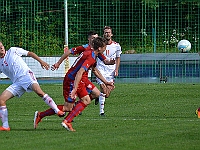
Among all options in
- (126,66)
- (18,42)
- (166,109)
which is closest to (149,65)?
(126,66)

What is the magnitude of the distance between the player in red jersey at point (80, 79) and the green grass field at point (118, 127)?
1.08 ft

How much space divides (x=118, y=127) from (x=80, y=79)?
4.01ft

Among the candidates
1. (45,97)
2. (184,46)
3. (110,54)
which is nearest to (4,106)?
(45,97)

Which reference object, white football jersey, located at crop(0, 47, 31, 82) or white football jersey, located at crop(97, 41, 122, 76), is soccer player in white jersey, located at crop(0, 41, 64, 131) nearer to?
white football jersey, located at crop(0, 47, 31, 82)

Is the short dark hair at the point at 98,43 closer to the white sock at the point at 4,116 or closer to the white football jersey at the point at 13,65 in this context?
the white football jersey at the point at 13,65

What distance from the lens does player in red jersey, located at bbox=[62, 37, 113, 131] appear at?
12.6m

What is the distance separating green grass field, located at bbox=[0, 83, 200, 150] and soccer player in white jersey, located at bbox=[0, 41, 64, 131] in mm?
434

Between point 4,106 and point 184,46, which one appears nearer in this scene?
point 4,106

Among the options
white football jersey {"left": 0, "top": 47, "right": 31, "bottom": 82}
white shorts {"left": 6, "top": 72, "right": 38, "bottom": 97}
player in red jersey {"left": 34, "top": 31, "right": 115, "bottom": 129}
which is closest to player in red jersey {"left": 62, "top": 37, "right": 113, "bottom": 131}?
player in red jersey {"left": 34, "top": 31, "right": 115, "bottom": 129}

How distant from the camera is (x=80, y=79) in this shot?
41.7 feet

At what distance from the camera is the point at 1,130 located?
12.8 metres

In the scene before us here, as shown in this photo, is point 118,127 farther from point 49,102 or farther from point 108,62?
point 108,62

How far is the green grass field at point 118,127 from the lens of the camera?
10695 millimetres

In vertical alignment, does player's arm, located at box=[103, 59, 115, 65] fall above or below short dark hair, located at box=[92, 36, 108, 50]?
below
